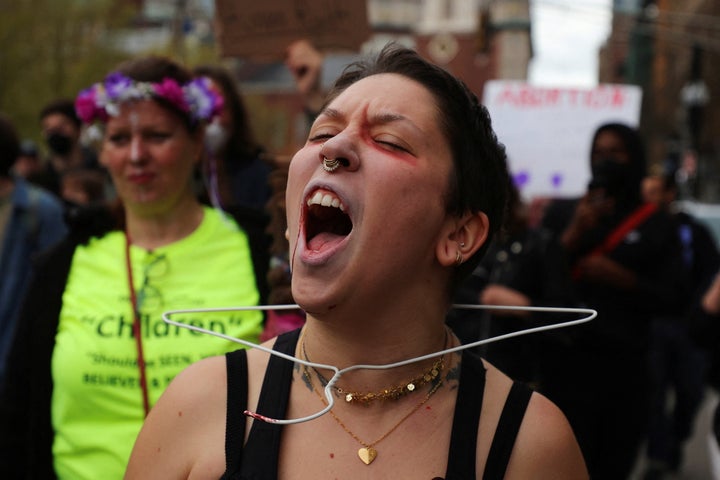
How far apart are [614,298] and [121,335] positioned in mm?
2828

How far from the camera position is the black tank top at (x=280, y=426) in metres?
2.03

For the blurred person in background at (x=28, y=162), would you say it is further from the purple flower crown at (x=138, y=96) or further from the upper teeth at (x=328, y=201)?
the upper teeth at (x=328, y=201)

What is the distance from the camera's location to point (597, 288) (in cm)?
521

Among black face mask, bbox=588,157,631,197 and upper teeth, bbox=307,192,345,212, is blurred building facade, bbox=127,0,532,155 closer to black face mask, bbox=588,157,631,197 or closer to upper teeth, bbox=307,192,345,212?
black face mask, bbox=588,157,631,197

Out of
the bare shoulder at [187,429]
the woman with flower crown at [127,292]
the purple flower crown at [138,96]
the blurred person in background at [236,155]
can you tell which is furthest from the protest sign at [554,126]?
the bare shoulder at [187,429]

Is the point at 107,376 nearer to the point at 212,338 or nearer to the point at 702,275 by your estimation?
the point at 212,338

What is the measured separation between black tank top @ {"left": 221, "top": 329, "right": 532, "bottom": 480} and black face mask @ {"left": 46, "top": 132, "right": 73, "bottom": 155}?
18.0 ft

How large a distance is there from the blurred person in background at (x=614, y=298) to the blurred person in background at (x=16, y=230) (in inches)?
98.9

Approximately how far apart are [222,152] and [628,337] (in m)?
2.15

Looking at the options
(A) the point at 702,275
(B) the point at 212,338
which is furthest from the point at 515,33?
(B) the point at 212,338

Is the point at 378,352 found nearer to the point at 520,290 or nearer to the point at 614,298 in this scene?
the point at 520,290

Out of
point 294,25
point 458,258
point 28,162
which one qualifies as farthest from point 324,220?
point 28,162

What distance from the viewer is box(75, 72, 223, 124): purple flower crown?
3.54 meters

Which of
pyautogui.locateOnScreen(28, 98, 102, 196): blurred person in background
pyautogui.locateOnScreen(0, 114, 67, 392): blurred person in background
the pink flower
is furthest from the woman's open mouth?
pyautogui.locateOnScreen(28, 98, 102, 196): blurred person in background
